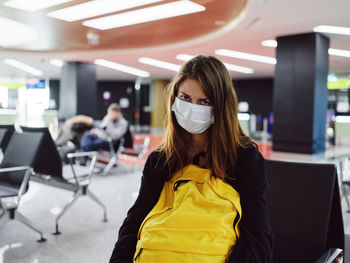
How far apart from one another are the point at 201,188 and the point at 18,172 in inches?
110

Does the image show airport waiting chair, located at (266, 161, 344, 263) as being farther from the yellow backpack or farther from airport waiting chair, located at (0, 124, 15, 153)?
airport waiting chair, located at (0, 124, 15, 153)

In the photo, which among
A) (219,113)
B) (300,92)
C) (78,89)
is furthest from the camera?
(78,89)

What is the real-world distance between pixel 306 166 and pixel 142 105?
21.9 meters

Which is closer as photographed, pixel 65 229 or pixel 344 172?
pixel 65 229

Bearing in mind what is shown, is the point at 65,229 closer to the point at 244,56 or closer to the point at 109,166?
the point at 109,166

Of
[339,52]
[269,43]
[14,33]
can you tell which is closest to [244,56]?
[269,43]

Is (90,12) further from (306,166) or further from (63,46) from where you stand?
Result: (306,166)

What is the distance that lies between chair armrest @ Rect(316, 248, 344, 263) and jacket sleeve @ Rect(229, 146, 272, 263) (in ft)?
0.93

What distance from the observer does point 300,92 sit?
28.9 feet

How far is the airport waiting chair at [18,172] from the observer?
309 cm

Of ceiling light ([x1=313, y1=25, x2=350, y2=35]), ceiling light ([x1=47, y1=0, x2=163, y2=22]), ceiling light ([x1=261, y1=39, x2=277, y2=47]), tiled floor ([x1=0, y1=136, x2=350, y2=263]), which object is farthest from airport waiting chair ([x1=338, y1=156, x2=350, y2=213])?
ceiling light ([x1=261, y1=39, x2=277, y2=47])

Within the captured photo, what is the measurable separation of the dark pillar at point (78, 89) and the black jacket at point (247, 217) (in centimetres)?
1308

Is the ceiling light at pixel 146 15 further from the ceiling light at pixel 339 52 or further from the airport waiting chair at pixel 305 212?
the ceiling light at pixel 339 52

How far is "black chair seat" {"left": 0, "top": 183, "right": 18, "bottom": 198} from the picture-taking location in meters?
3.04
